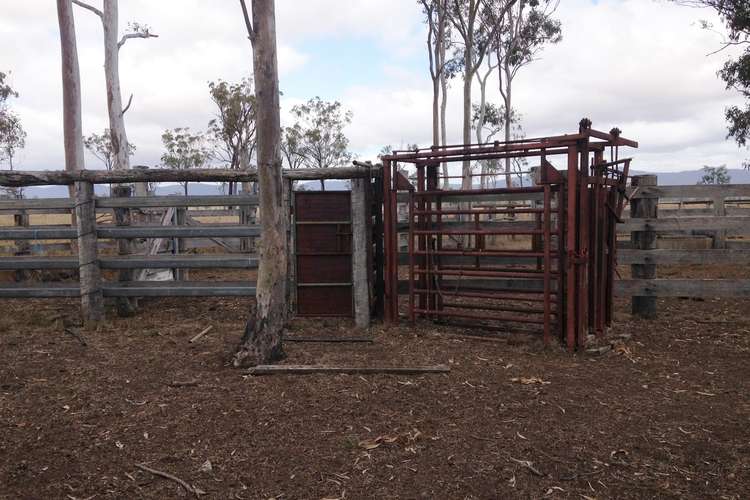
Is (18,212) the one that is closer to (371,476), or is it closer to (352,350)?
(352,350)

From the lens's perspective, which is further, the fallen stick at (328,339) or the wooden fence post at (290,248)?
the wooden fence post at (290,248)

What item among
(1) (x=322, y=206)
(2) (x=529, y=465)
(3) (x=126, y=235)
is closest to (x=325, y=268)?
(1) (x=322, y=206)

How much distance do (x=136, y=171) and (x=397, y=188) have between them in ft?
11.1

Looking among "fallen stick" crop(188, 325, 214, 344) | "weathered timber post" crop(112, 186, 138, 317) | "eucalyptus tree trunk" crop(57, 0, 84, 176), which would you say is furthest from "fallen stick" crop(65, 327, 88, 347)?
"eucalyptus tree trunk" crop(57, 0, 84, 176)

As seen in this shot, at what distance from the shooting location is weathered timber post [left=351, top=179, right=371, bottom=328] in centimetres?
718

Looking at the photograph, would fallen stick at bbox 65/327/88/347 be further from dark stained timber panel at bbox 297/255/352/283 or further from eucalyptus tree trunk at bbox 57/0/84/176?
eucalyptus tree trunk at bbox 57/0/84/176

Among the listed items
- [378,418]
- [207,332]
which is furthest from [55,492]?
[207,332]

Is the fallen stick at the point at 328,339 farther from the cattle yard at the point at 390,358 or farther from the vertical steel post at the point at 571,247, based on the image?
the vertical steel post at the point at 571,247

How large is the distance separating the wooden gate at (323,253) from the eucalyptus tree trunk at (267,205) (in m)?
1.91

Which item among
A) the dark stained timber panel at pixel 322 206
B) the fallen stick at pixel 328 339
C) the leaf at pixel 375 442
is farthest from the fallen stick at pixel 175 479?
the dark stained timber panel at pixel 322 206

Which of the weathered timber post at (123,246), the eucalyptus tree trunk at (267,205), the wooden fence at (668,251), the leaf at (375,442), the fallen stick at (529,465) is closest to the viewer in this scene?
the fallen stick at (529,465)

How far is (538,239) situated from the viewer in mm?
7125

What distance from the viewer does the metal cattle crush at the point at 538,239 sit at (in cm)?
592

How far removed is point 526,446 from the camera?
3.71 metres
